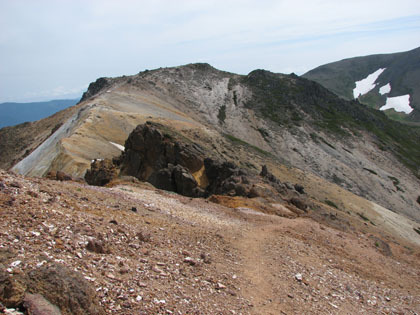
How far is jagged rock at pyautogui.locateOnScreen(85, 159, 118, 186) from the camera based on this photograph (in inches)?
1227

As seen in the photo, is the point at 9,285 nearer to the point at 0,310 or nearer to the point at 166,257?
the point at 0,310

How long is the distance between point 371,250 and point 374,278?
602 cm

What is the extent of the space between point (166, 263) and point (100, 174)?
22481 millimetres

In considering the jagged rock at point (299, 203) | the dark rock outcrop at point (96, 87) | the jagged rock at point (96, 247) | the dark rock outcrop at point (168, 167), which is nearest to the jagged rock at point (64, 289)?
the jagged rock at point (96, 247)

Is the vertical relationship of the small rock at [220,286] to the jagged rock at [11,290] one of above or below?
below

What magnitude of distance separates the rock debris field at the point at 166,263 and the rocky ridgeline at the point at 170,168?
1205cm

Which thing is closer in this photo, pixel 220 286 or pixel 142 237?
pixel 220 286

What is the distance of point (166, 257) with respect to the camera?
459 inches

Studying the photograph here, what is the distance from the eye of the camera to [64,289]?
748 centimetres

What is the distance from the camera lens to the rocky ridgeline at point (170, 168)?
32.0 metres

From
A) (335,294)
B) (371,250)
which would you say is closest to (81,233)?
(335,294)

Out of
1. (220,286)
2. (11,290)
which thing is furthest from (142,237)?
(11,290)

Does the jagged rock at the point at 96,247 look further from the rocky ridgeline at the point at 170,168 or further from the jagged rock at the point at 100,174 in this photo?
the jagged rock at the point at 100,174

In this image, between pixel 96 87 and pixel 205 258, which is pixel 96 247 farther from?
pixel 96 87
